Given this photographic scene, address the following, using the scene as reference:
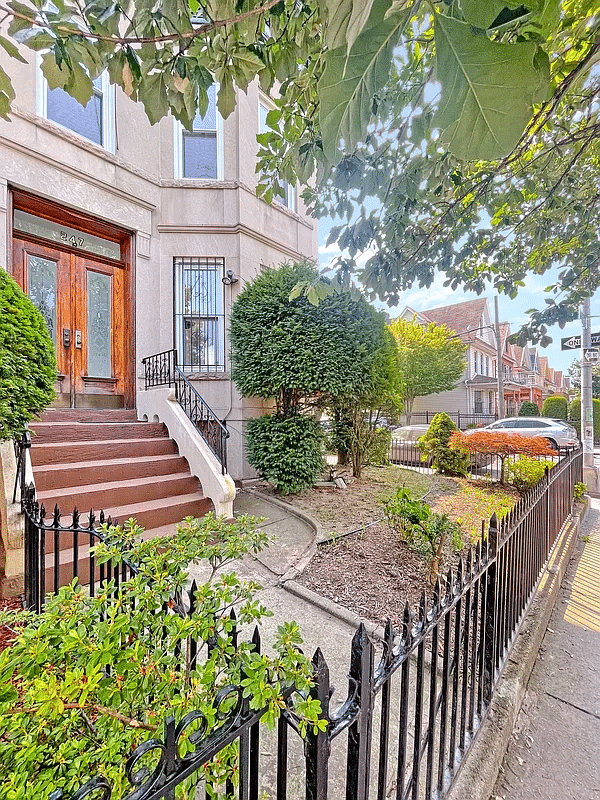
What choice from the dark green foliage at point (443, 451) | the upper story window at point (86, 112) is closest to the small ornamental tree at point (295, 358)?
the dark green foliage at point (443, 451)

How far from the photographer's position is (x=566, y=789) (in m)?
1.79

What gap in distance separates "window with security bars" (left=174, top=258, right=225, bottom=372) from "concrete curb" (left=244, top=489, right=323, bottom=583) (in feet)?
9.67

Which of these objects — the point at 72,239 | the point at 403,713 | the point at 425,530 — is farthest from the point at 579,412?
the point at 403,713

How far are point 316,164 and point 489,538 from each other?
2.54 metres

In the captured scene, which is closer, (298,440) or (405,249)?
(405,249)

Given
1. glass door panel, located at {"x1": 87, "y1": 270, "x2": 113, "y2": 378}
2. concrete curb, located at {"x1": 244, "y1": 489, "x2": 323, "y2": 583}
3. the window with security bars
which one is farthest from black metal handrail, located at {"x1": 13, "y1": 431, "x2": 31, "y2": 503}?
the window with security bars

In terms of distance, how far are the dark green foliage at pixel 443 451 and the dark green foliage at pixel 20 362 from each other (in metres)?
8.14

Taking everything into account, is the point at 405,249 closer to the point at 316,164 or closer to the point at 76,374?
the point at 316,164

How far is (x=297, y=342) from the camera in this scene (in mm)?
6277

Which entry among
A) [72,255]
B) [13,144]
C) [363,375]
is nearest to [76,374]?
Answer: [72,255]

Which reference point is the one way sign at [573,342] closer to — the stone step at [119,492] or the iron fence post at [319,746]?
the stone step at [119,492]

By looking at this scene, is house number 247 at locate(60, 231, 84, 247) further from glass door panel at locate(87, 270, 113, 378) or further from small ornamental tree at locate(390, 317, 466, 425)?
small ornamental tree at locate(390, 317, 466, 425)

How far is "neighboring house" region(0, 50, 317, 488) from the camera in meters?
5.86

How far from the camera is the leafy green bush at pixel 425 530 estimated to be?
3.33 meters
